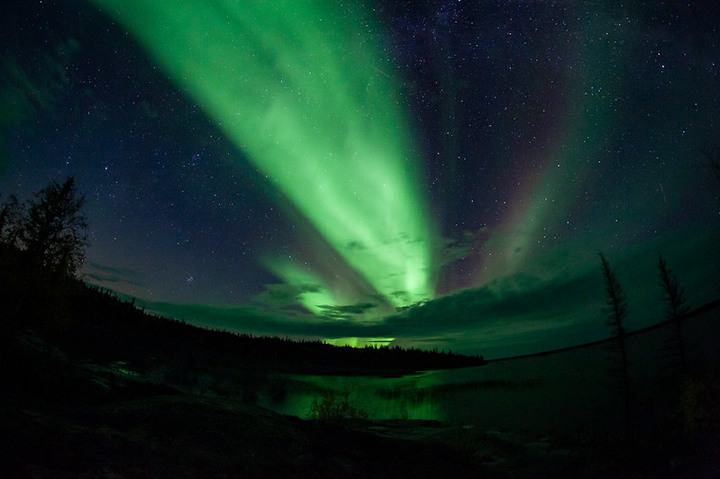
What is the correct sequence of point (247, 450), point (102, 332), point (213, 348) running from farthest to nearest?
point (213, 348)
point (102, 332)
point (247, 450)

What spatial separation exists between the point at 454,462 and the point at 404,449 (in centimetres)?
218

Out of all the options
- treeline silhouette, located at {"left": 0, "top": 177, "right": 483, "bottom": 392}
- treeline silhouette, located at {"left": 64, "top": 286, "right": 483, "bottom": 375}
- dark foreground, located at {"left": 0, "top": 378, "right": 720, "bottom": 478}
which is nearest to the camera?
dark foreground, located at {"left": 0, "top": 378, "right": 720, "bottom": 478}

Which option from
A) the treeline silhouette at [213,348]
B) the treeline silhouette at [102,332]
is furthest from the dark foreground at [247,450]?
the treeline silhouette at [213,348]

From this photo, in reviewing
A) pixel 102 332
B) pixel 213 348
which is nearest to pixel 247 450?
pixel 102 332

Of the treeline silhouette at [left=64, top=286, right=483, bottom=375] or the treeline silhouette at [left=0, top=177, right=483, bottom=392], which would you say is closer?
the treeline silhouette at [left=0, top=177, right=483, bottom=392]

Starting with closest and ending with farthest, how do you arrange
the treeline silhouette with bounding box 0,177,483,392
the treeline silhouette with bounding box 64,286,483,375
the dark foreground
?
the dark foreground
the treeline silhouette with bounding box 0,177,483,392
the treeline silhouette with bounding box 64,286,483,375

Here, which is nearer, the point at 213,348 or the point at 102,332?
the point at 102,332

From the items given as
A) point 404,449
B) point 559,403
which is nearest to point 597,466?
point 404,449

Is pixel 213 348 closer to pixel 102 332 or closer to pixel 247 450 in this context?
pixel 102 332

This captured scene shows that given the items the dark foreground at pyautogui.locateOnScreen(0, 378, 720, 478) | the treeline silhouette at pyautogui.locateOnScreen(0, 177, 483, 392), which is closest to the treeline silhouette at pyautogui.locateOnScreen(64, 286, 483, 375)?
the treeline silhouette at pyautogui.locateOnScreen(0, 177, 483, 392)

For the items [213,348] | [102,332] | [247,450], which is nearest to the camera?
[247,450]

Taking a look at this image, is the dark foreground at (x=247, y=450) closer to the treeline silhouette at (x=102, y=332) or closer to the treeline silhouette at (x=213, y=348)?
the treeline silhouette at (x=102, y=332)

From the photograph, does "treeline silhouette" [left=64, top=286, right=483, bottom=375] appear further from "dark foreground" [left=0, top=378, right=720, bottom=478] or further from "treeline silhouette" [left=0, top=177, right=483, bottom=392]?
"dark foreground" [left=0, top=378, right=720, bottom=478]

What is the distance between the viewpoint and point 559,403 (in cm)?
3991
